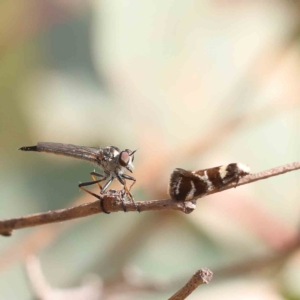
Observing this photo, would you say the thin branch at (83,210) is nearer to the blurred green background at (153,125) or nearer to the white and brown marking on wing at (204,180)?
the white and brown marking on wing at (204,180)

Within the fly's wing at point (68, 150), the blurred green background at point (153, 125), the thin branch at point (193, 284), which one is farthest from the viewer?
the blurred green background at point (153, 125)

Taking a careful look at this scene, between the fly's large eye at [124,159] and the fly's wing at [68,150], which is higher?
the fly's wing at [68,150]

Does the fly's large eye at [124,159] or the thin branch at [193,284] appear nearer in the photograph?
the thin branch at [193,284]

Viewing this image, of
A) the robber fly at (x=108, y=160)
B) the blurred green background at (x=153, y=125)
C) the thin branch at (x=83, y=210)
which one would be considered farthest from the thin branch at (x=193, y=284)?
the blurred green background at (x=153, y=125)

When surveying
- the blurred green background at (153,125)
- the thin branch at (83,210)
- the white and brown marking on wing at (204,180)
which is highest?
the white and brown marking on wing at (204,180)

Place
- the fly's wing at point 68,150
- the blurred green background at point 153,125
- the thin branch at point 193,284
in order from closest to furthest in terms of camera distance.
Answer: the thin branch at point 193,284, the fly's wing at point 68,150, the blurred green background at point 153,125

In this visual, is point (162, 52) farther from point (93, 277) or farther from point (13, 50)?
point (93, 277)
